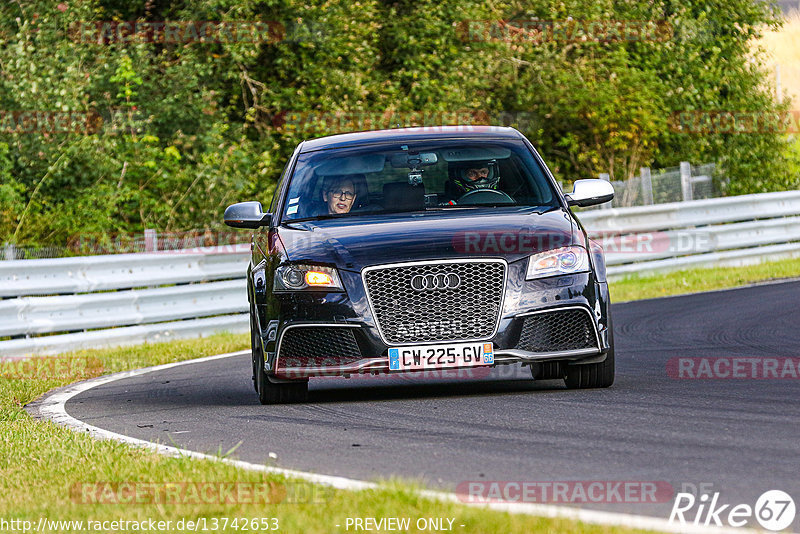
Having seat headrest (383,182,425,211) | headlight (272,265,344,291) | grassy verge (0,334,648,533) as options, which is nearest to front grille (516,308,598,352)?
headlight (272,265,344,291)

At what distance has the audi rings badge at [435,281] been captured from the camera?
7.94 metres

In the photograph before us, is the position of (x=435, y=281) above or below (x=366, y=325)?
above

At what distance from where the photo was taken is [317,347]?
8086 mm

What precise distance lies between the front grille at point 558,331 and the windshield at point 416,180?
105cm

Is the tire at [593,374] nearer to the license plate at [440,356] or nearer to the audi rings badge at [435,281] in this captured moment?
the license plate at [440,356]

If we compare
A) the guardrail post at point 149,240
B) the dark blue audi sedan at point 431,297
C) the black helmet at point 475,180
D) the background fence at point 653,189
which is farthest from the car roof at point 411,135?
the background fence at point 653,189

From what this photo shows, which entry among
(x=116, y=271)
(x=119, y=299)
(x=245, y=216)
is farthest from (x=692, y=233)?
(x=245, y=216)

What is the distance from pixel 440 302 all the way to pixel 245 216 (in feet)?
6.14

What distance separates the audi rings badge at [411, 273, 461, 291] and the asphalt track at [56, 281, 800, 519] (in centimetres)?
67

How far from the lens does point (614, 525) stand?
→ 4.39 m

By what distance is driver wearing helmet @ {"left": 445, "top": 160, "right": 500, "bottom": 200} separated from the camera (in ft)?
29.8

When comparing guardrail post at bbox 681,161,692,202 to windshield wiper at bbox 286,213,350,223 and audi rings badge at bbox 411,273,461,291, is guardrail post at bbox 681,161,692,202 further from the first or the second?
audi rings badge at bbox 411,273,461,291

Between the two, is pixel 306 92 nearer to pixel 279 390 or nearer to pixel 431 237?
pixel 279 390

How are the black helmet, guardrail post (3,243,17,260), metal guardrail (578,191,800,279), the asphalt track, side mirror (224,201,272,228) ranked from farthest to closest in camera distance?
metal guardrail (578,191,800,279)
guardrail post (3,243,17,260)
side mirror (224,201,272,228)
the black helmet
the asphalt track
